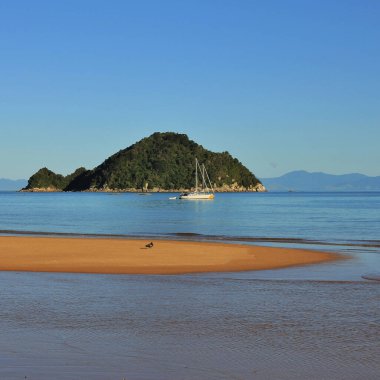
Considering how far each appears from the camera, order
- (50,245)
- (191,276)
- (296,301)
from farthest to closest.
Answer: (50,245) < (191,276) < (296,301)

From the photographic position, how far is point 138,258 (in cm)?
3081

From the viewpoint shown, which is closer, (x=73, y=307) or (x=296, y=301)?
(x=73, y=307)

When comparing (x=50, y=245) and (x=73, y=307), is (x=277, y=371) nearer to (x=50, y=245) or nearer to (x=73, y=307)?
(x=73, y=307)

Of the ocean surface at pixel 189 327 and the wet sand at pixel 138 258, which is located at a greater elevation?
the ocean surface at pixel 189 327

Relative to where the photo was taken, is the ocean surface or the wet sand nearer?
the ocean surface

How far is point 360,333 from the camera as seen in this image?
1373 cm

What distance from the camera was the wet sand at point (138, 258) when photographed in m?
26.8

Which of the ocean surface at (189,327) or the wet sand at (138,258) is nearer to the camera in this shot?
the ocean surface at (189,327)

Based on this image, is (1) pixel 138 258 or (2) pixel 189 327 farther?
(1) pixel 138 258

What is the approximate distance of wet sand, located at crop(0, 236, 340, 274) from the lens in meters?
26.8

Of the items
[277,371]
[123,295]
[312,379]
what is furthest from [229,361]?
[123,295]

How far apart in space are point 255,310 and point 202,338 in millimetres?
3558

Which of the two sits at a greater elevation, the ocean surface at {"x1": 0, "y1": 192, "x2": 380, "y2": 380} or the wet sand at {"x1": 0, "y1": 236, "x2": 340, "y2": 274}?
the ocean surface at {"x1": 0, "y1": 192, "x2": 380, "y2": 380}

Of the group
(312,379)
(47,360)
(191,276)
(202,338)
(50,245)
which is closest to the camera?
(312,379)
